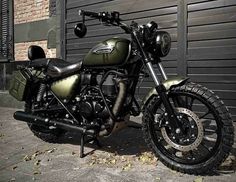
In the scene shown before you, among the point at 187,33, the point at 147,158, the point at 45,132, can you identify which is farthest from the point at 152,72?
the point at 187,33

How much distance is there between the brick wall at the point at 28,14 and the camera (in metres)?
8.02

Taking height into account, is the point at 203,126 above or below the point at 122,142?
above

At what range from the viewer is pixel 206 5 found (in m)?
5.34

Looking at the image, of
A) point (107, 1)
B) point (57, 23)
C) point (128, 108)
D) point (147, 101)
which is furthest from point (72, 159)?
point (57, 23)

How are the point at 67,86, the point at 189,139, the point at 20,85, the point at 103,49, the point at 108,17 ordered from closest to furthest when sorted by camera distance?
the point at 189,139
the point at 108,17
the point at 103,49
the point at 67,86
the point at 20,85

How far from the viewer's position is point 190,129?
126 inches

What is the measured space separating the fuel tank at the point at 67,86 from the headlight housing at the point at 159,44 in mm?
1142

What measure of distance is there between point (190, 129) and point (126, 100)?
0.89m

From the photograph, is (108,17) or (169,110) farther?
(108,17)

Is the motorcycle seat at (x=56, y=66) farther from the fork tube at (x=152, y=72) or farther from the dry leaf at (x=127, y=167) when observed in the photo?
the dry leaf at (x=127, y=167)

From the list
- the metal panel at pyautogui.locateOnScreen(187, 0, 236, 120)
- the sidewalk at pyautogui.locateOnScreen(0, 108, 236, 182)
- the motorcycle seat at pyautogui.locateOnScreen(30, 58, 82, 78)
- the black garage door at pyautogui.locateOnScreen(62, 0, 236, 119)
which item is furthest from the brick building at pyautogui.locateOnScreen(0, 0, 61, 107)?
the metal panel at pyautogui.locateOnScreen(187, 0, 236, 120)

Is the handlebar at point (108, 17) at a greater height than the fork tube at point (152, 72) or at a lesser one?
greater

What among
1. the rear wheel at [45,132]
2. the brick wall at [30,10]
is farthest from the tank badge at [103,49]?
the brick wall at [30,10]

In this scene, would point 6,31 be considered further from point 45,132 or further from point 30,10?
point 45,132
